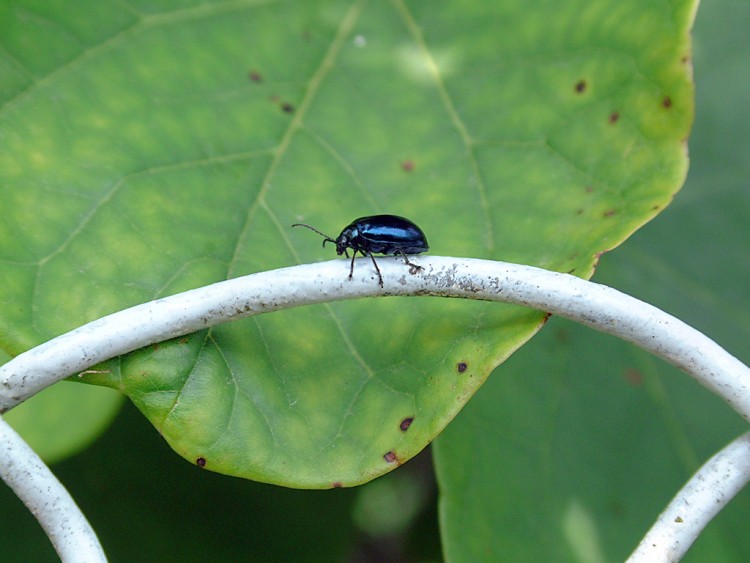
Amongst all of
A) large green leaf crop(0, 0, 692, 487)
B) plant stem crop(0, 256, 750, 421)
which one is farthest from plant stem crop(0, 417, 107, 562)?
large green leaf crop(0, 0, 692, 487)

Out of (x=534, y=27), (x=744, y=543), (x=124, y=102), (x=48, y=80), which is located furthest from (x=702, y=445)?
(x=48, y=80)

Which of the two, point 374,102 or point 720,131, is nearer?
point 374,102

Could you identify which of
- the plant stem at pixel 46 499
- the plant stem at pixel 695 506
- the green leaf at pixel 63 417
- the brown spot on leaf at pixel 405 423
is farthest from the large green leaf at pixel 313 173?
the green leaf at pixel 63 417

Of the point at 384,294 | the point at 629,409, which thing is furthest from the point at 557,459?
the point at 384,294

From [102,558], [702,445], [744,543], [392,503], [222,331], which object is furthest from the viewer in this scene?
[392,503]

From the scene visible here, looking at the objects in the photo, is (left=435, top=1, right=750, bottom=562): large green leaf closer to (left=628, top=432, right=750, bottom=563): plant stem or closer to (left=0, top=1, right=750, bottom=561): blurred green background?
(left=0, top=1, right=750, bottom=561): blurred green background

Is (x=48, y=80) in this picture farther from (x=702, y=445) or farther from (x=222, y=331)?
(x=702, y=445)
